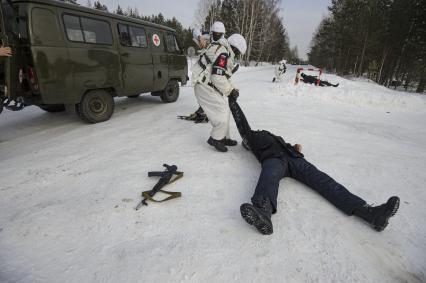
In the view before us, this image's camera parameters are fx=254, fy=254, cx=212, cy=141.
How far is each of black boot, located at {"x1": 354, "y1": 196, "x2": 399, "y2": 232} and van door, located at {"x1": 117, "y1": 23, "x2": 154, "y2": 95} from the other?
5210mm

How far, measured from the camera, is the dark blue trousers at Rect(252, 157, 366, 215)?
2.51 m

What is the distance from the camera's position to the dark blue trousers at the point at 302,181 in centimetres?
251

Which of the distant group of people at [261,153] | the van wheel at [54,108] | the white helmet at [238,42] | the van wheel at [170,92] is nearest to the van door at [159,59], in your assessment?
the van wheel at [170,92]

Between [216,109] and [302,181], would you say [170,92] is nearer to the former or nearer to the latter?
[216,109]

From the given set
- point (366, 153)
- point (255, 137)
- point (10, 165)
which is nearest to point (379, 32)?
point (366, 153)

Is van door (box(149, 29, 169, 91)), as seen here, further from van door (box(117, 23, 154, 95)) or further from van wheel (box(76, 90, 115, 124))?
van wheel (box(76, 90, 115, 124))

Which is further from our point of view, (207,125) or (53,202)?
(207,125)

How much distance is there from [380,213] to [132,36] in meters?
5.81

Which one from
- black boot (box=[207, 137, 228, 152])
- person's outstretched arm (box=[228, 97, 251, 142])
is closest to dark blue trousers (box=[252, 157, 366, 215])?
person's outstretched arm (box=[228, 97, 251, 142])

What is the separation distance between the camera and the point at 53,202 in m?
2.72

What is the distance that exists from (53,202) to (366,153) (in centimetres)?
470

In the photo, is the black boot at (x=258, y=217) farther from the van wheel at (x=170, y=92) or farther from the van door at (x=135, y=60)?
the van wheel at (x=170, y=92)

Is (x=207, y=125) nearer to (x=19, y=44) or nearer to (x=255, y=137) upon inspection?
(x=255, y=137)

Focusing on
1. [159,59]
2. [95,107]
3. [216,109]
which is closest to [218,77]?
[216,109]
